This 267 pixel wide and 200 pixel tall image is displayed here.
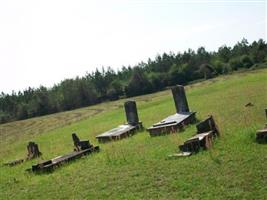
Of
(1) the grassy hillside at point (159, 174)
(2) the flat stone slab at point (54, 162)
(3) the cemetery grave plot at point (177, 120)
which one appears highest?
(3) the cemetery grave plot at point (177, 120)

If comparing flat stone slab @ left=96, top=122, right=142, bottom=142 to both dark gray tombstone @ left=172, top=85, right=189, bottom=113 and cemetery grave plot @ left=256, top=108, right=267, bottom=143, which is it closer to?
dark gray tombstone @ left=172, top=85, right=189, bottom=113

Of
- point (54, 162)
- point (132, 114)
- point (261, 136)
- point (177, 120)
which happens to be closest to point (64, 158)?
point (54, 162)

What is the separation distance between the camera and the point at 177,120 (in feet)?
58.1

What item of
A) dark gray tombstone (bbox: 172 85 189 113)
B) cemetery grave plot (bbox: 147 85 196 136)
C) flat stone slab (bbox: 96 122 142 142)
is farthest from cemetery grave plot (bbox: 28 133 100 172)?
dark gray tombstone (bbox: 172 85 189 113)

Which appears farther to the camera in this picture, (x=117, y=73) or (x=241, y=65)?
(x=117, y=73)

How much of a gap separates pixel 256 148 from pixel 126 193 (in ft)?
13.0

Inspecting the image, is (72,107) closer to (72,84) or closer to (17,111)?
(72,84)

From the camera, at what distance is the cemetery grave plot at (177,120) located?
55.5 ft

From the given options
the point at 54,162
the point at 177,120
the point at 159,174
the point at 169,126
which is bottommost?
the point at 159,174

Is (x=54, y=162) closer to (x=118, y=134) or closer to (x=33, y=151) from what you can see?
(x=33, y=151)

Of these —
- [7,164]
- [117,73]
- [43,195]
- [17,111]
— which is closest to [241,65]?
[117,73]

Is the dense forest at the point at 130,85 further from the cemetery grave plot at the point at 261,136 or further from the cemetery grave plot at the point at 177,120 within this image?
the cemetery grave plot at the point at 261,136

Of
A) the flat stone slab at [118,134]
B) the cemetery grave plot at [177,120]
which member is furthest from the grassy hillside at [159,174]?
the flat stone slab at [118,134]

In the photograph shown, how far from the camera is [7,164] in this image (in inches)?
677
